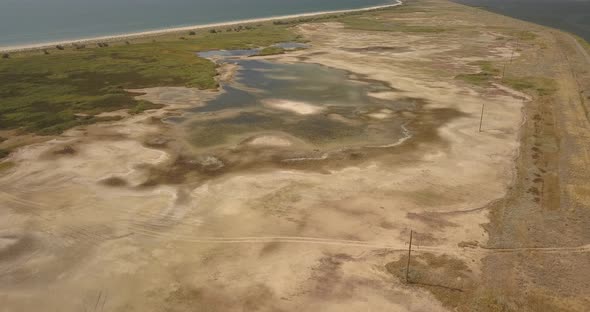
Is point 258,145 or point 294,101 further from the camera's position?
point 294,101

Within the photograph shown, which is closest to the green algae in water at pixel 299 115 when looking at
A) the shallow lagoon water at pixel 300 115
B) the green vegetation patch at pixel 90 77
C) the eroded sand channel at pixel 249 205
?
the shallow lagoon water at pixel 300 115

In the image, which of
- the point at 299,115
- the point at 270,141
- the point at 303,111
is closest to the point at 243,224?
the point at 270,141

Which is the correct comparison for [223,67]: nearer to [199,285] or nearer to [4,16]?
[199,285]

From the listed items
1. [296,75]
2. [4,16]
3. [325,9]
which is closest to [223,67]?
[296,75]

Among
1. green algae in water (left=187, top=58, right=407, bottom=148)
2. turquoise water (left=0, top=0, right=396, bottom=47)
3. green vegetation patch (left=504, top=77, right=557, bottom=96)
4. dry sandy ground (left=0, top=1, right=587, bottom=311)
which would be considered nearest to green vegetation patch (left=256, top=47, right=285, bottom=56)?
green algae in water (left=187, top=58, right=407, bottom=148)

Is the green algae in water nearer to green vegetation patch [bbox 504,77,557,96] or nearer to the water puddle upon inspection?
the water puddle
